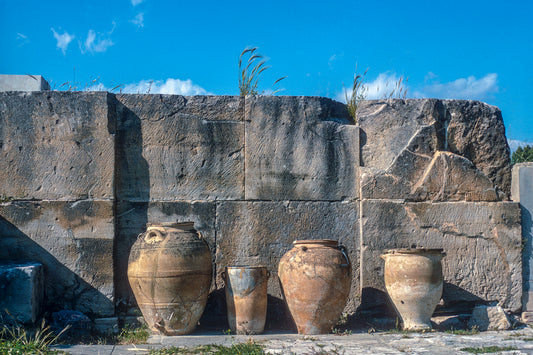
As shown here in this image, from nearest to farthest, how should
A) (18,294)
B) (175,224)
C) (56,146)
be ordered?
(18,294)
(175,224)
(56,146)

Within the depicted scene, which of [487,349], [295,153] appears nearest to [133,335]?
[295,153]

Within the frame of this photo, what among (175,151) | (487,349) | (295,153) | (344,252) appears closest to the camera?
(487,349)

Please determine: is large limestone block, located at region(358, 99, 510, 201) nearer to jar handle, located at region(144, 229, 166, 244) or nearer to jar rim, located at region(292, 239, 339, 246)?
jar rim, located at region(292, 239, 339, 246)

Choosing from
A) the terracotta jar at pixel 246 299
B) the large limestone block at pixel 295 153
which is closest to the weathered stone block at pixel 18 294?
the terracotta jar at pixel 246 299

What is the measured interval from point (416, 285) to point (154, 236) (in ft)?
7.10

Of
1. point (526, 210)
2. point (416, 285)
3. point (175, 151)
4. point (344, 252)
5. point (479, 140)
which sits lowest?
point (416, 285)

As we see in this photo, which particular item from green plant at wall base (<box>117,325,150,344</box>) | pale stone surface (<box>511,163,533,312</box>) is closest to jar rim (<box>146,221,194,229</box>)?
green plant at wall base (<box>117,325,150,344</box>)

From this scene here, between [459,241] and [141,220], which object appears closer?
[141,220]

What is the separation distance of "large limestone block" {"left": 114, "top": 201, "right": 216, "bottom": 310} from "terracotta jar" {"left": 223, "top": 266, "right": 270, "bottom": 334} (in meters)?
0.49

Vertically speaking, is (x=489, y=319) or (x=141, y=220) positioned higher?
(x=141, y=220)

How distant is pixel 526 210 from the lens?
5137mm

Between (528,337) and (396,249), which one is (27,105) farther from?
(528,337)

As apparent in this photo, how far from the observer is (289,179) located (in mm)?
5000

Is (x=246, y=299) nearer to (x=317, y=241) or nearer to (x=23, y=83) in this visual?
(x=317, y=241)
